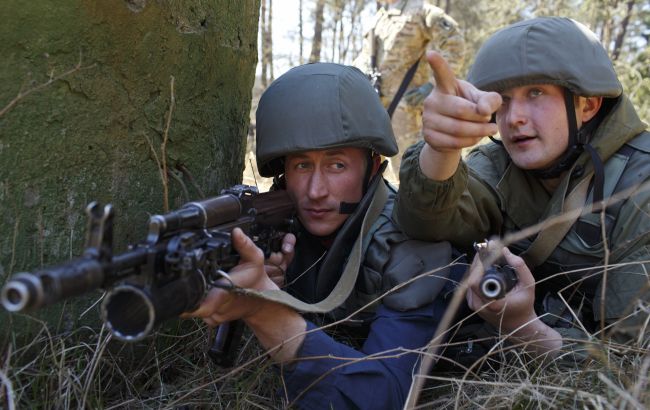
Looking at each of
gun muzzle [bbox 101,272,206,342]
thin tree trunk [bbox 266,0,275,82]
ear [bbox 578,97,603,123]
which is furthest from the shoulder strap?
thin tree trunk [bbox 266,0,275,82]

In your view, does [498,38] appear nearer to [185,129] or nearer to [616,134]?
[616,134]

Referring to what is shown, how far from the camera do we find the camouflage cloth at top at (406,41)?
9.59m

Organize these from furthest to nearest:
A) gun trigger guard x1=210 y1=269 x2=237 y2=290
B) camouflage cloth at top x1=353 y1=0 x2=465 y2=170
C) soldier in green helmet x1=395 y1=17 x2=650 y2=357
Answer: camouflage cloth at top x1=353 y1=0 x2=465 y2=170
soldier in green helmet x1=395 y1=17 x2=650 y2=357
gun trigger guard x1=210 y1=269 x2=237 y2=290

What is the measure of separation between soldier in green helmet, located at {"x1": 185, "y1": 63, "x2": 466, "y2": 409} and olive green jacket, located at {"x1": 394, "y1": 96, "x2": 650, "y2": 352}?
21 centimetres

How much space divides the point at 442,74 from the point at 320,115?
876 mm

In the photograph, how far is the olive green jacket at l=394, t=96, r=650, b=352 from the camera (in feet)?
8.28

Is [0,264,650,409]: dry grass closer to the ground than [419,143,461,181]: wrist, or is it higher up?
closer to the ground

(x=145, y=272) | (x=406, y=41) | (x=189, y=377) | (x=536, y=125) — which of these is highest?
(x=536, y=125)

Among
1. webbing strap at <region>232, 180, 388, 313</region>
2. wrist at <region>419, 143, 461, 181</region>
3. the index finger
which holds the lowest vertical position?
webbing strap at <region>232, 180, 388, 313</region>

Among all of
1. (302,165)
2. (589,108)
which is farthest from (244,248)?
(589,108)

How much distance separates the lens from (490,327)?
281 cm

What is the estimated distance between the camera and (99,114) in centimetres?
238

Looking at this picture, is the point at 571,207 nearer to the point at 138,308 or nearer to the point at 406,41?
the point at 138,308

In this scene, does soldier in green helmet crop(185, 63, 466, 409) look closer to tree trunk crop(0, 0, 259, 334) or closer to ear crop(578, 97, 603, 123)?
tree trunk crop(0, 0, 259, 334)
